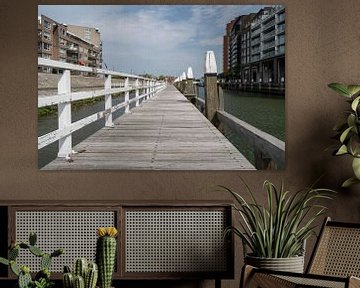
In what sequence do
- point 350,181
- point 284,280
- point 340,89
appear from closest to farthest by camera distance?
point 284,280, point 340,89, point 350,181

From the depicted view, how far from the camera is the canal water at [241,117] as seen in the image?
443 centimetres

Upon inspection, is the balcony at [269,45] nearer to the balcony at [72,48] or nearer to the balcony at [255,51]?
the balcony at [255,51]

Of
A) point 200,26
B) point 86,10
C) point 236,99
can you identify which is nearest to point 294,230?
point 236,99

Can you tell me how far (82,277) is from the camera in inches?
112

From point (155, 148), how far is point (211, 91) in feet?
1.83

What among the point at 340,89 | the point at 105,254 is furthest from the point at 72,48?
the point at 105,254

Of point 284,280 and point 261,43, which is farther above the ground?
point 261,43

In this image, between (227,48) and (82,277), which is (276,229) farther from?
(82,277)

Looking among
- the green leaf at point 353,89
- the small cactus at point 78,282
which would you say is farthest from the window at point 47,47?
the small cactus at point 78,282

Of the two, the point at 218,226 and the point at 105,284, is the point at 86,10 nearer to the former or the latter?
the point at 218,226

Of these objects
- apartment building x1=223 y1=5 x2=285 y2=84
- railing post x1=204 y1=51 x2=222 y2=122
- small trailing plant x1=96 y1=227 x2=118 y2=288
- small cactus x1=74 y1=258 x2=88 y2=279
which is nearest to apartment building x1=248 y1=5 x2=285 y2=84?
apartment building x1=223 y1=5 x2=285 y2=84

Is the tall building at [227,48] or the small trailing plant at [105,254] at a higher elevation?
the tall building at [227,48]

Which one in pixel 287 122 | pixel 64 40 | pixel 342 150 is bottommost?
pixel 342 150

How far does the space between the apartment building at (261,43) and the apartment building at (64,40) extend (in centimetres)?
84
